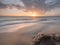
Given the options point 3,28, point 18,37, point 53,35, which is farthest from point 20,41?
point 53,35

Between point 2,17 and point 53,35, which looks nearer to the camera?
point 53,35

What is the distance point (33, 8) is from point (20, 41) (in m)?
0.40

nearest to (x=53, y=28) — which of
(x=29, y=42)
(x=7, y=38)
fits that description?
(x=29, y=42)

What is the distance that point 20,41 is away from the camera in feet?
5.87

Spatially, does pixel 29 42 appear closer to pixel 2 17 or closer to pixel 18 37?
pixel 18 37

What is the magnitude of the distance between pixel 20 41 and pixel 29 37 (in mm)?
109

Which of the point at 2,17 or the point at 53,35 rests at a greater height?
the point at 2,17

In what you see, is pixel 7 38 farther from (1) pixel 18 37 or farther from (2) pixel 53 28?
(2) pixel 53 28

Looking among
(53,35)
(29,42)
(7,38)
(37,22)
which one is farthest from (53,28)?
(7,38)

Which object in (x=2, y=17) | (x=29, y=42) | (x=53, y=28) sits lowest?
(x=29, y=42)

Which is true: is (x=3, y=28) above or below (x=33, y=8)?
below

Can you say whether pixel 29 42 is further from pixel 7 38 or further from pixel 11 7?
pixel 11 7

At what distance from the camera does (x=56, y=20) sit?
70.9 inches

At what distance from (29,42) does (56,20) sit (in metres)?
0.39
